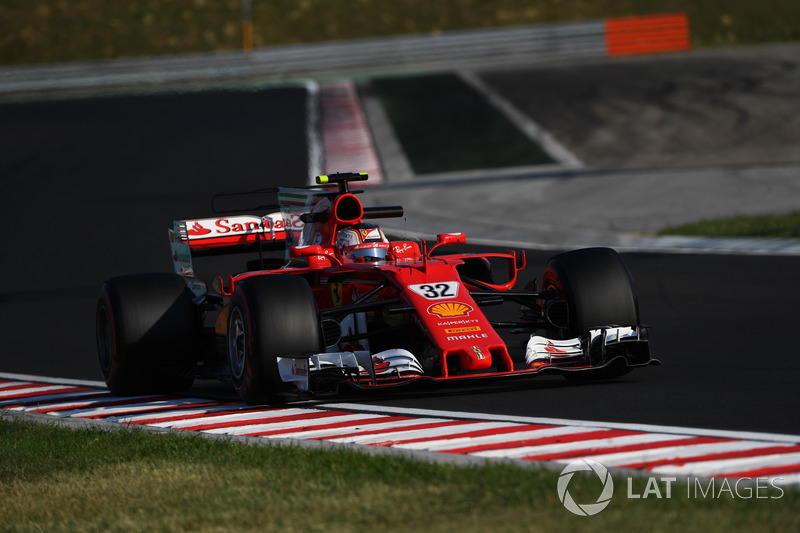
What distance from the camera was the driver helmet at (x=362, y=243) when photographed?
10156 mm

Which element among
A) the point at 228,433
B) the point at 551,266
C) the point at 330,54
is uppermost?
the point at 330,54

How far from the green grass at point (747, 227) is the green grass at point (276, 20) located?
25592 millimetres

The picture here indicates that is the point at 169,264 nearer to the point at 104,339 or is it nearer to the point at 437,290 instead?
the point at 104,339

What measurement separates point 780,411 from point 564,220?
12.3 metres

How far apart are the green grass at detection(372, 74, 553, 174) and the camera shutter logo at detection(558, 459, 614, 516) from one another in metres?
18.8

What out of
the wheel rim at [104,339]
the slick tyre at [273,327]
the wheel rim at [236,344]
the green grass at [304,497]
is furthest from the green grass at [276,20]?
the green grass at [304,497]

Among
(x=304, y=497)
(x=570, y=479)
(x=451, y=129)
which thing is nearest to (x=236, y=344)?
(x=304, y=497)

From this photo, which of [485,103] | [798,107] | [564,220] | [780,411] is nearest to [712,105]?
[798,107]

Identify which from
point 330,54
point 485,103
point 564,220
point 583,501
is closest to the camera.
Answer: point 583,501

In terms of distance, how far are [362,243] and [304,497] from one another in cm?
428

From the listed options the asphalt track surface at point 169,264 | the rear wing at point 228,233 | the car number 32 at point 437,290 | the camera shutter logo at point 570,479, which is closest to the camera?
the camera shutter logo at point 570,479

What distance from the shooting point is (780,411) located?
7.81 meters

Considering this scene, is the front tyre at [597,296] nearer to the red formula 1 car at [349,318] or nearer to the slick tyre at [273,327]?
the red formula 1 car at [349,318]

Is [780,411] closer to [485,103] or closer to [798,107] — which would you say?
[798,107]
